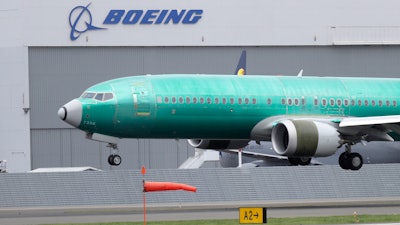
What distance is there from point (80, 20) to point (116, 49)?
11.5 feet

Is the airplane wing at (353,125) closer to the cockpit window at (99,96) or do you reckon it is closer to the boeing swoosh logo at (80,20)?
the cockpit window at (99,96)

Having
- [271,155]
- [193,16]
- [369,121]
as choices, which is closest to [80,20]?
[193,16]

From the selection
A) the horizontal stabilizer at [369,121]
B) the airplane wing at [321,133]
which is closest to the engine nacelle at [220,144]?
the airplane wing at [321,133]

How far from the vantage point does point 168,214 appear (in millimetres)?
46062

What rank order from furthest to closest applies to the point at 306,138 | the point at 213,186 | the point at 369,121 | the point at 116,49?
1. the point at 116,49
2. the point at 213,186
3. the point at 369,121
4. the point at 306,138

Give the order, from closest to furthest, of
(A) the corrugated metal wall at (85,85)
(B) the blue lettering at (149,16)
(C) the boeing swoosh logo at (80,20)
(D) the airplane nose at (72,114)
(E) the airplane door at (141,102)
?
1. (D) the airplane nose at (72,114)
2. (E) the airplane door at (141,102)
3. (A) the corrugated metal wall at (85,85)
4. (C) the boeing swoosh logo at (80,20)
5. (B) the blue lettering at (149,16)

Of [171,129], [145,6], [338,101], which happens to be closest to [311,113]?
[338,101]

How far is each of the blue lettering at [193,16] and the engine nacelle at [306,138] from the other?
35635 mm

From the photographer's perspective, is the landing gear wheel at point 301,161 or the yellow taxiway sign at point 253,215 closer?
the yellow taxiway sign at point 253,215

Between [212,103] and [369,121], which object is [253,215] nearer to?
[212,103]

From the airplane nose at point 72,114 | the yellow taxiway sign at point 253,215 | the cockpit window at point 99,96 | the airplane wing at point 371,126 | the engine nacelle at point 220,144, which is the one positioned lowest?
the yellow taxiway sign at point 253,215

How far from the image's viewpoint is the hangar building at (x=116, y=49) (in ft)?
271

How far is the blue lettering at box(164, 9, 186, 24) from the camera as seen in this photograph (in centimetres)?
8412

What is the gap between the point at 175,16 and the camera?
84188 mm
